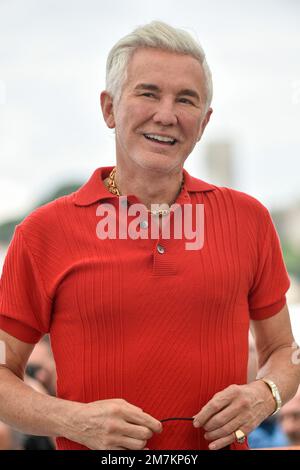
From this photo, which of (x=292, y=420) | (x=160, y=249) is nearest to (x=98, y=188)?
(x=160, y=249)

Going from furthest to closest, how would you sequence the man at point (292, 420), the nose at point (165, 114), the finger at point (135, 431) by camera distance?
the man at point (292, 420) < the nose at point (165, 114) < the finger at point (135, 431)

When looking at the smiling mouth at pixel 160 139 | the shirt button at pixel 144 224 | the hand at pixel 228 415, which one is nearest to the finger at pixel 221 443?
the hand at pixel 228 415

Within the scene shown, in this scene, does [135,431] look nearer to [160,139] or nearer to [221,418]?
[221,418]

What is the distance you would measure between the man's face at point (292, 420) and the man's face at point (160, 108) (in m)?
1.19

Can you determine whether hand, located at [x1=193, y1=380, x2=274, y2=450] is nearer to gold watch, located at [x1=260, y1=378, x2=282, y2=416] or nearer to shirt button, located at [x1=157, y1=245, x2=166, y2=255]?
gold watch, located at [x1=260, y1=378, x2=282, y2=416]

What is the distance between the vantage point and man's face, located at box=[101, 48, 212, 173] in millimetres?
974

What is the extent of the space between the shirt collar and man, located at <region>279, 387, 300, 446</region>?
1.07m

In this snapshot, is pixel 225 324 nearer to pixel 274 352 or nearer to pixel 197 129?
pixel 274 352

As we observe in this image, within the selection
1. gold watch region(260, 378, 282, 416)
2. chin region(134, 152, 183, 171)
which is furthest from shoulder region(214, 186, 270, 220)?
gold watch region(260, 378, 282, 416)

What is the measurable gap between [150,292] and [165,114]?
254mm

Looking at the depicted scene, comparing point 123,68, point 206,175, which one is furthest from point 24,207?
point 123,68

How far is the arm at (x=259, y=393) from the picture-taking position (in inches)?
35.4

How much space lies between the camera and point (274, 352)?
3.44 feet

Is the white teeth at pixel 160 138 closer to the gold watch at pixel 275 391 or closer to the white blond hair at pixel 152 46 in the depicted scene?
the white blond hair at pixel 152 46
